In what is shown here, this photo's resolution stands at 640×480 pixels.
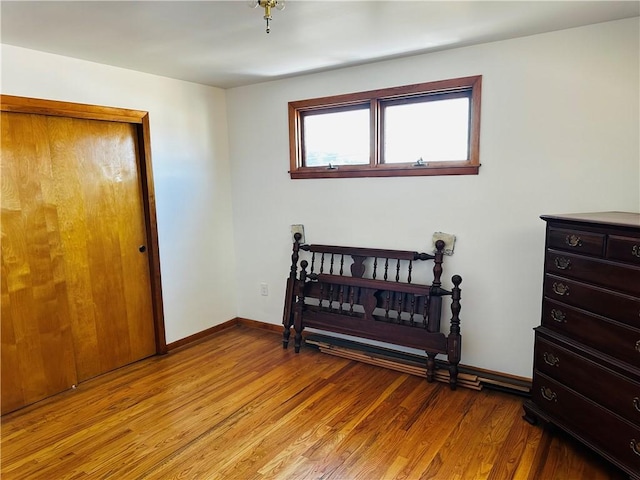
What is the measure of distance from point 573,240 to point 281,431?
6.30 ft

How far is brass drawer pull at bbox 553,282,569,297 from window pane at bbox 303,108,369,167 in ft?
5.51

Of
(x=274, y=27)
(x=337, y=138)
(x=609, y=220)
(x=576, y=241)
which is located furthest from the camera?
(x=337, y=138)

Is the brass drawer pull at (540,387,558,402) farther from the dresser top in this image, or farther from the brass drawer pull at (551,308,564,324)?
the dresser top

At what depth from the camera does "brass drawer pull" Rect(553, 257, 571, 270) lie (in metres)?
2.12

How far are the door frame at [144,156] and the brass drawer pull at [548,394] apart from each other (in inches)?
114

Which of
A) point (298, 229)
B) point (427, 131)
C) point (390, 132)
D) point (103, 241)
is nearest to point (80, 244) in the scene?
point (103, 241)

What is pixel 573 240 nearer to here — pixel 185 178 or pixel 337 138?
pixel 337 138

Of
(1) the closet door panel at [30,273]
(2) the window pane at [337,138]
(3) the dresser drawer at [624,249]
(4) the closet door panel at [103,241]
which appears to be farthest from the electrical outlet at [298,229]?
(3) the dresser drawer at [624,249]

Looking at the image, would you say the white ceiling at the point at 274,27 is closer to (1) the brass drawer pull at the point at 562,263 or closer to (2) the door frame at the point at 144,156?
(2) the door frame at the point at 144,156

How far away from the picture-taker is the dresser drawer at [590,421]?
5.98 ft

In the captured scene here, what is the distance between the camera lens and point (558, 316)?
220cm

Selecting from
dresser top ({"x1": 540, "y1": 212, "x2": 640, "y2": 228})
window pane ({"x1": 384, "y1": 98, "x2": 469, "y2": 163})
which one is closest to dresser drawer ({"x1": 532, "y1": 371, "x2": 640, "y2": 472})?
dresser top ({"x1": 540, "y1": 212, "x2": 640, "y2": 228})

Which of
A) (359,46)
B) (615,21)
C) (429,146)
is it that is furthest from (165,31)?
(615,21)

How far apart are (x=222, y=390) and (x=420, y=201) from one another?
2.00 meters
